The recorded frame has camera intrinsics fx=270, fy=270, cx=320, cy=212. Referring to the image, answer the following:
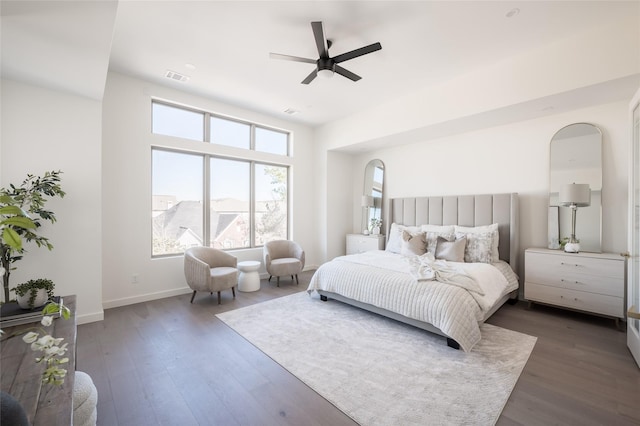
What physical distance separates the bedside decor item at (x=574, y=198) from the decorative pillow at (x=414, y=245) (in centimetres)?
169

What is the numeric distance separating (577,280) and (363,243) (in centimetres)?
325

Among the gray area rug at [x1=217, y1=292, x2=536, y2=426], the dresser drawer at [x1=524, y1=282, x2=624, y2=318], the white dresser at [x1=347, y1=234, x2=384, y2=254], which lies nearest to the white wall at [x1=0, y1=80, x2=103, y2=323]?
the gray area rug at [x1=217, y1=292, x2=536, y2=426]

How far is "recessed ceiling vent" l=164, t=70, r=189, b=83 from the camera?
12.3 ft

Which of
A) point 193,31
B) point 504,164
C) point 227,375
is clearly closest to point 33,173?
point 193,31

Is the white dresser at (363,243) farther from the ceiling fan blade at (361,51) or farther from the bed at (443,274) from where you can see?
the ceiling fan blade at (361,51)

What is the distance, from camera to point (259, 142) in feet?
17.8

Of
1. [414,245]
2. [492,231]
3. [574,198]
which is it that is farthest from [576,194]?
[414,245]

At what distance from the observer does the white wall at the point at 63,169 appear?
2824mm

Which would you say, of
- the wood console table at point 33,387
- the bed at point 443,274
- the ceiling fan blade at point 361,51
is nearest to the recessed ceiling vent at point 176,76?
the ceiling fan blade at point 361,51

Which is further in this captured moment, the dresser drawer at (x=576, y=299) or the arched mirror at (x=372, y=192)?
the arched mirror at (x=372, y=192)

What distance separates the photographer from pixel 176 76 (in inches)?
151

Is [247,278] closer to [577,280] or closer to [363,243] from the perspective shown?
[363,243]

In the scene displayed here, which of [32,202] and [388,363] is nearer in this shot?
[388,363]

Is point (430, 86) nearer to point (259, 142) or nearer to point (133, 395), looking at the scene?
point (259, 142)
